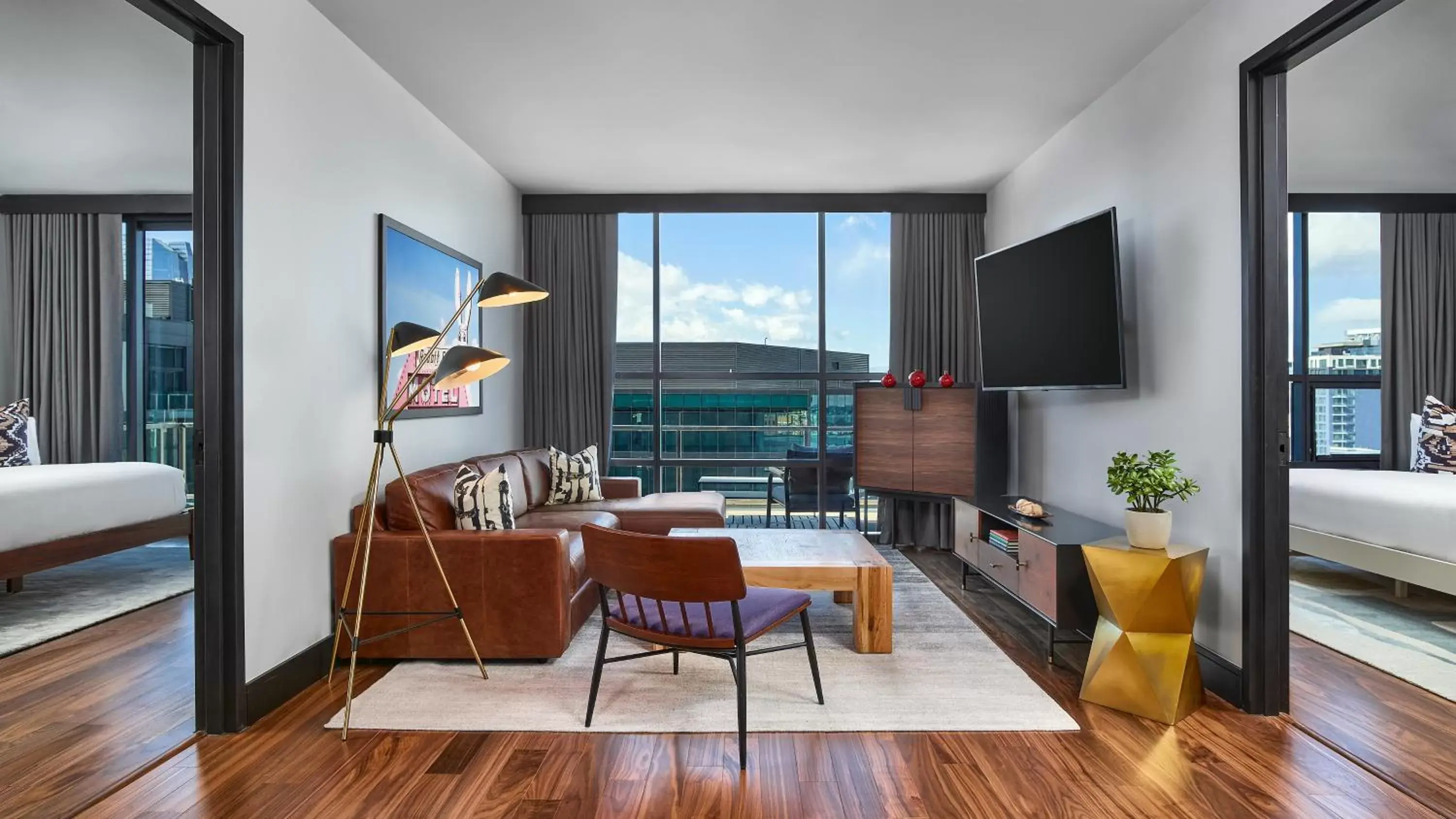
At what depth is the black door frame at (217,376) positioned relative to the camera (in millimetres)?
2455

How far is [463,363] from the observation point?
269 cm

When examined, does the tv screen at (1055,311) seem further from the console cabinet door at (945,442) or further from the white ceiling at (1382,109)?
the white ceiling at (1382,109)

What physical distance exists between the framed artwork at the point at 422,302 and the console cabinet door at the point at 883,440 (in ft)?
8.80

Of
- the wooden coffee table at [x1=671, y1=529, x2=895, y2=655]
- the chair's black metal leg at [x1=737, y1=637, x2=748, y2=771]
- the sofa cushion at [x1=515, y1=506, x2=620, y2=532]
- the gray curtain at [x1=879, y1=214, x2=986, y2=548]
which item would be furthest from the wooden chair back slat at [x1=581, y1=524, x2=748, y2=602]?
the gray curtain at [x1=879, y1=214, x2=986, y2=548]

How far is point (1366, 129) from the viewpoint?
2637 millimetres

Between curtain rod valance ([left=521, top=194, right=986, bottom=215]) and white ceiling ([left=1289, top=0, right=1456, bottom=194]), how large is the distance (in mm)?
3006

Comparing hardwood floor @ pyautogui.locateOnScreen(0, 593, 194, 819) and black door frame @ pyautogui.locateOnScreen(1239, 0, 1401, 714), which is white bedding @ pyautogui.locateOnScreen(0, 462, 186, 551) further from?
black door frame @ pyautogui.locateOnScreen(1239, 0, 1401, 714)

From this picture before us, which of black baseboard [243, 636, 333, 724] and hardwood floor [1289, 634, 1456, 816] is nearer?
hardwood floor [1289, 634, 1456, 816]

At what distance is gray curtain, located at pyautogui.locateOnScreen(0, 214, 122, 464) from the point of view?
3617 mm

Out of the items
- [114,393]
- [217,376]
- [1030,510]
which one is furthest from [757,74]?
[114,393]

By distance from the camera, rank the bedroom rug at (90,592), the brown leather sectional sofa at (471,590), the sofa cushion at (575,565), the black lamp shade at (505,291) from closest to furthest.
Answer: the black lamp shade at (505,291) < the brown leather sectional sofa at (471,590) < the sofa cushion at (575,565) < the bedroom rug at (90,592)

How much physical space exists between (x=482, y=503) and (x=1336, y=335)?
11.4 feet

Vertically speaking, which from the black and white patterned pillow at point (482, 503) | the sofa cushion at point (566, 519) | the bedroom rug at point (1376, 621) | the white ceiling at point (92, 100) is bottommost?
the bedroom rug at point (1376, 621)

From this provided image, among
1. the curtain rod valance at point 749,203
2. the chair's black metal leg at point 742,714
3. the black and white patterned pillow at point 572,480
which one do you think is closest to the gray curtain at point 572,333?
the curtain rod valance at point 749,203
